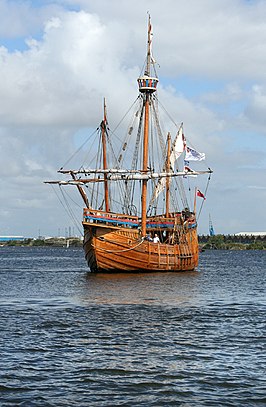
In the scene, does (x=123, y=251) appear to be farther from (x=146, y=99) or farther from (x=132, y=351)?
(x=132, y=351)

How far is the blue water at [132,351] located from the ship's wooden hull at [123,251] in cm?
1777

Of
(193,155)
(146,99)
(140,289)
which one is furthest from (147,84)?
(140,289)

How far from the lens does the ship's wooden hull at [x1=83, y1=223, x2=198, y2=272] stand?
56.7 metres

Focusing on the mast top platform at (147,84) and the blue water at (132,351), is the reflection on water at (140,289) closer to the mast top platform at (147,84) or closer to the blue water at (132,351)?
the blue water at (132,351)

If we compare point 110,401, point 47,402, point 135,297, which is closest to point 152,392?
point 110,401

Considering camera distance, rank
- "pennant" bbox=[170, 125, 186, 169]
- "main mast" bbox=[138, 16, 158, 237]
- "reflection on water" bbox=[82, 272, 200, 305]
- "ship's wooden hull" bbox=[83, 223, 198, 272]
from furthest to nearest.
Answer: "pennant" bbox=[170, 125, 186, 169] → "main mast" bbox=[138, 16, 158, 237] → "ship's wooden hull" bbox=[83, 223, 198, 272] → "reflection on water" bbox=[82, 272, 200, 305]

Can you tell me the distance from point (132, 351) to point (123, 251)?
117ft

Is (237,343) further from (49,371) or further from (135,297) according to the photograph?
(135,297)

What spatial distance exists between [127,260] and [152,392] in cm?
4079

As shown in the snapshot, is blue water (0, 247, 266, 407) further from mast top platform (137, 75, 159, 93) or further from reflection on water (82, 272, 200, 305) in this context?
mast top platform (137, 75, 159, 93)

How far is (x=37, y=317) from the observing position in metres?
29.8

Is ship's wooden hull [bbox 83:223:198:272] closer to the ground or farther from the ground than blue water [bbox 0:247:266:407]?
farther from the ground

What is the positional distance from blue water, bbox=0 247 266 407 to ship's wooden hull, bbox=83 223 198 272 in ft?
58.3

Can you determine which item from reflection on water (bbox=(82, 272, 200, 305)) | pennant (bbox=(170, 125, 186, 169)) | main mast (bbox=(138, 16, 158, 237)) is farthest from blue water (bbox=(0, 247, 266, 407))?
pennant (bbox=(170, 125, 186, 169))
